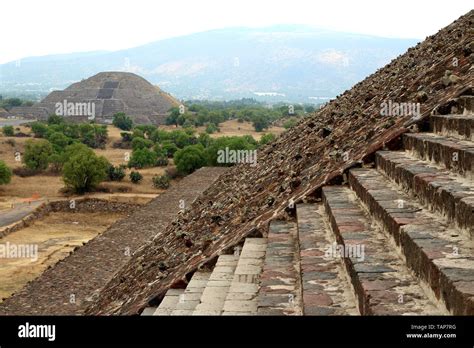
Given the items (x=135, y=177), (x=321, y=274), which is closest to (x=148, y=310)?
(x=321, y=274)

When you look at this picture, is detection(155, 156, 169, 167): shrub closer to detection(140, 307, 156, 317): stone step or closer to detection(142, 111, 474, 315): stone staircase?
detection(142, 111, 474, 315): stone staircase

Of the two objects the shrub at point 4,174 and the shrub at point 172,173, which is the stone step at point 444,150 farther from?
the shrub at point 172,173

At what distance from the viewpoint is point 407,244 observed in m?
3.62

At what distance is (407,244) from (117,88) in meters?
85.4

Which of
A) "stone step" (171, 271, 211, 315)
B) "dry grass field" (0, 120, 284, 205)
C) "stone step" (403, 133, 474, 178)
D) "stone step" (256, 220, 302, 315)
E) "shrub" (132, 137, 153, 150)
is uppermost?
"stone step" (403, 133, 474, 178)

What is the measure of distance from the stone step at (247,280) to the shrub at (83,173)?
27852mm

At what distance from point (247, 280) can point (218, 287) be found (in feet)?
1.03

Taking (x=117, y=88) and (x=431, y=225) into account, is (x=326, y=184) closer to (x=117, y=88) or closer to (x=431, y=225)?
(x=431, y=225)

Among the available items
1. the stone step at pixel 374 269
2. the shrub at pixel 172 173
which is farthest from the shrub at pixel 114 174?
the stone step at pixel 374 269

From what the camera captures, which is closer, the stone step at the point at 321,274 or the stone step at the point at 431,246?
the stone step at the point at 431,246

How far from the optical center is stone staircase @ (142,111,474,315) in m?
3.20

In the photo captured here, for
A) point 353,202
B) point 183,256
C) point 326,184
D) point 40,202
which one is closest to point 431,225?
point 353,202

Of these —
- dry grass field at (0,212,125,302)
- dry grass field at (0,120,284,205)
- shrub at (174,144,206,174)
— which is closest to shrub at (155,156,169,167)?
dry grass field at (0,120,284,205)

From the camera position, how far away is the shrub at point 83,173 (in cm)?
3241
